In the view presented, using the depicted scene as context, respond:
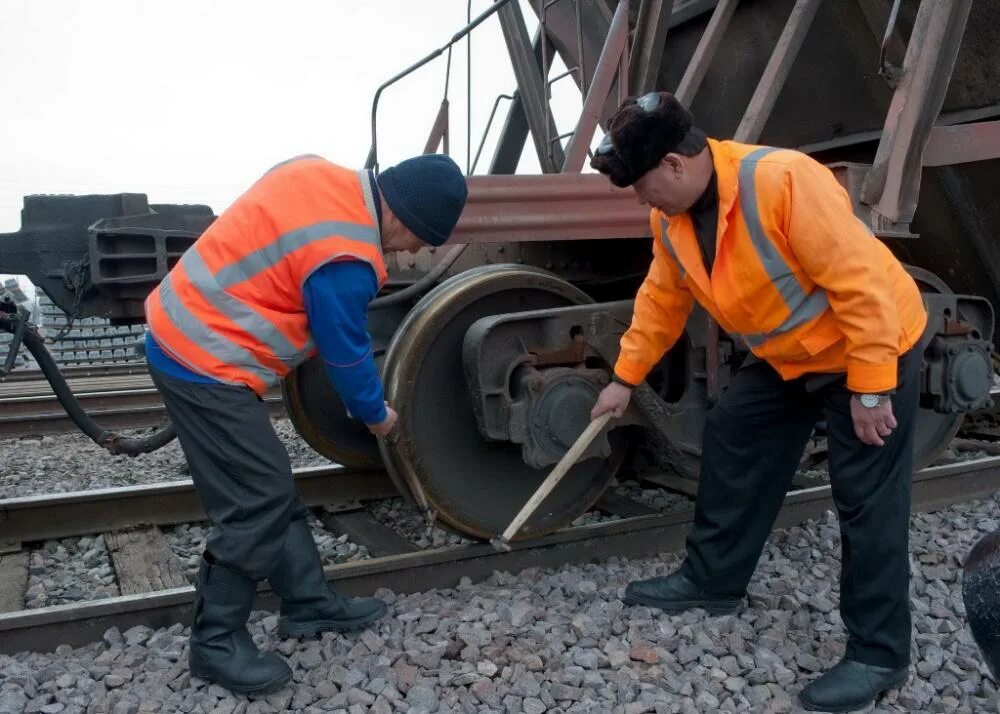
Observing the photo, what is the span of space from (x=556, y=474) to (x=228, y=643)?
1168 mm

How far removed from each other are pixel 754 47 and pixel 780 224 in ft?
8.52

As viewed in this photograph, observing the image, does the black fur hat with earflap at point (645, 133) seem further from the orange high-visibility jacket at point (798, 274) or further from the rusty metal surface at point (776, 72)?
the rusty metal surface at point (776, 72)

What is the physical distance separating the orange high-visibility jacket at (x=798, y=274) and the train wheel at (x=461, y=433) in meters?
0.89

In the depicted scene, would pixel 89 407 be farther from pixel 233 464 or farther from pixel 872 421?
pixel 872 421

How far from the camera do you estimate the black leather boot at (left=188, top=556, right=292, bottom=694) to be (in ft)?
8.45

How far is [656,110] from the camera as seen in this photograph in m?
2.42

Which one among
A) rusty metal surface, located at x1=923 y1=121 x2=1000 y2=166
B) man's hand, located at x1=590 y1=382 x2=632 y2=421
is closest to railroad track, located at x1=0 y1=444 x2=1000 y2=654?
man's hand, located at x1=590 y1=382 x2=632 y2=421

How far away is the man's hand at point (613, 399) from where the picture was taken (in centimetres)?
307

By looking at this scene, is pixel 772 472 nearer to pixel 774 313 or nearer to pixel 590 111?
pixel 774 313

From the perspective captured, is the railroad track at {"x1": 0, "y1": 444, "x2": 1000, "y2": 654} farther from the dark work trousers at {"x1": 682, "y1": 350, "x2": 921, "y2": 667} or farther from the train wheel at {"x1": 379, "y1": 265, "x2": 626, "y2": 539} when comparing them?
the dark work trousers at {"x1": 682, "y1": 350, "x2": 921, "y2": 667}

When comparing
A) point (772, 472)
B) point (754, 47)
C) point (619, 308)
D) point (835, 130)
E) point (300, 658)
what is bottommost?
point (300, 658)

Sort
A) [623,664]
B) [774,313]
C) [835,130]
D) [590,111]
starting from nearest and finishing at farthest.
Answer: [774,313] < [623,664] < [590,111] < [835,130]

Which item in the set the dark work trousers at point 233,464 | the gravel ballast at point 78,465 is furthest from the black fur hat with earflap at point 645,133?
the gravel ballast at point 78,465

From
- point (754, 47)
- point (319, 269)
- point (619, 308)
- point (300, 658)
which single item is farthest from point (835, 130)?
point (300, 658)
